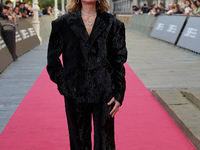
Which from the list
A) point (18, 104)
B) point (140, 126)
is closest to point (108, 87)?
point (140, 126)

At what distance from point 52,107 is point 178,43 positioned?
1025cm

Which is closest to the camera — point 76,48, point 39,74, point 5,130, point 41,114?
point 76,48

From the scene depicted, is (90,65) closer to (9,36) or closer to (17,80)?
(17,80)

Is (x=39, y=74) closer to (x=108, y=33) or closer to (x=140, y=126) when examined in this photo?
(x=140, y=126)

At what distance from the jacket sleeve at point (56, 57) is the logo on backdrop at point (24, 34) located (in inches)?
406

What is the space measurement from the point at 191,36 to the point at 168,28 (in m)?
3.87

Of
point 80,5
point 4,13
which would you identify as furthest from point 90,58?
point 4,13

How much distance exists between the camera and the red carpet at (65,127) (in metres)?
4.19

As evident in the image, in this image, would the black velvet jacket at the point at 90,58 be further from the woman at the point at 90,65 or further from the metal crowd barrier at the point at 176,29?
the metal crowd barrier at the point at 176,29

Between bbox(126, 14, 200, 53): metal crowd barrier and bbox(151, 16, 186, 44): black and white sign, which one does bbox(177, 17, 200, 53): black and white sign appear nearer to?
bbox(126, 14, 200, 53): metal crowd barrier

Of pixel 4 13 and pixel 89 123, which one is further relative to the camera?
pixel 4 13

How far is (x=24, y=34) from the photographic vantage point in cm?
1409

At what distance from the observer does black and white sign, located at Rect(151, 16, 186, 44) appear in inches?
607

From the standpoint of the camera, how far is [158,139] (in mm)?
4375
